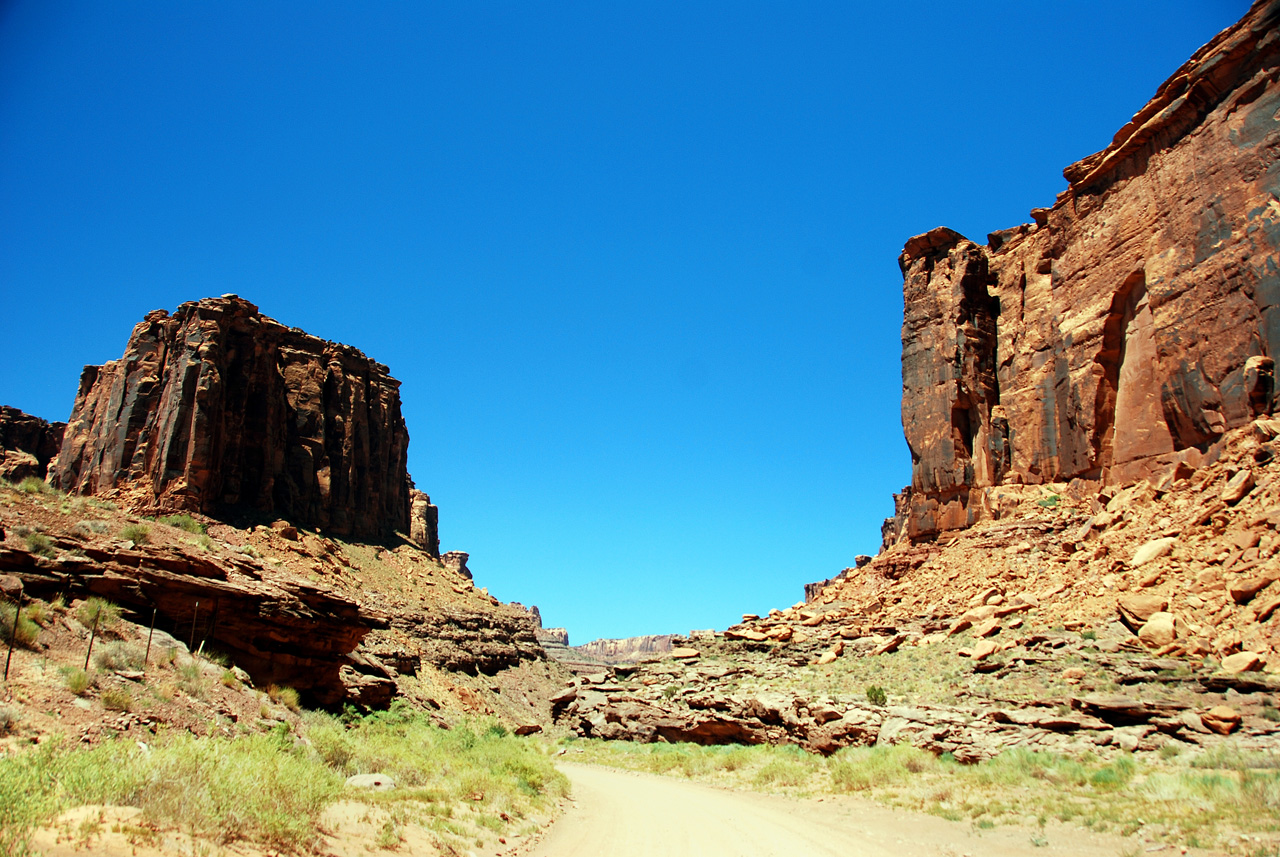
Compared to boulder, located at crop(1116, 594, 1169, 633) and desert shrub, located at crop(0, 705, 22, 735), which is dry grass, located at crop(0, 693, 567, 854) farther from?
boulder, located at crop(1116, 594, 1169, 633)

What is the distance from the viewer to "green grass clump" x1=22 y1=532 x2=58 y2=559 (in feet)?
51.7

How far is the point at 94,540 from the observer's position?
1744 centimetres

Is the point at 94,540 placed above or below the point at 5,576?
above

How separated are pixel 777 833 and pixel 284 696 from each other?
43.3 feet

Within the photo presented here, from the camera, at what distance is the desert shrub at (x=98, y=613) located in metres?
15.1

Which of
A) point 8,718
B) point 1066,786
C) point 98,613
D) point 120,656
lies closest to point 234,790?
point 8,718

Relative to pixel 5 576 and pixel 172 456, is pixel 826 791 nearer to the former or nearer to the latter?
pixel 5 576

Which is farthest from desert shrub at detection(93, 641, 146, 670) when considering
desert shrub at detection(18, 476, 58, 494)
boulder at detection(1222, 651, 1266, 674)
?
boulder at detection(1222, 651, 1266, 674)

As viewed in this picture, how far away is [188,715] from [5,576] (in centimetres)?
418

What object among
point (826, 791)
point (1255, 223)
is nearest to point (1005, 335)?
point (1255, 223)

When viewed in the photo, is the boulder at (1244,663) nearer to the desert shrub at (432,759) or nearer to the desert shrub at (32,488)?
the desert shrub at (432,759)

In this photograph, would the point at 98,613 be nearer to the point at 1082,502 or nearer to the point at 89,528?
the point at 89,528

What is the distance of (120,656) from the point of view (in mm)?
14562

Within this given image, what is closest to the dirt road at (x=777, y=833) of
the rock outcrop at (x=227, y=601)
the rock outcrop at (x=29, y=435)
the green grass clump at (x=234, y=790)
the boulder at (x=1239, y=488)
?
the green grass clump at (x=234, y=790)
